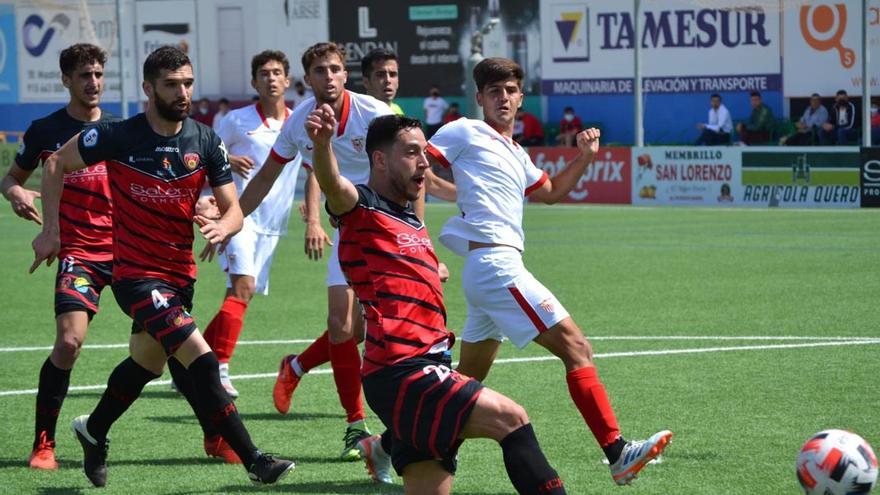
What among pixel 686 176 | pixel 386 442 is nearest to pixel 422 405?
pixel 386 442

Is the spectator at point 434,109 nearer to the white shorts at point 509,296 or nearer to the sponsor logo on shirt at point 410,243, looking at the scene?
the white shorts at point 509,296

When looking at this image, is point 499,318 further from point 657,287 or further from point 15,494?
point 657,287

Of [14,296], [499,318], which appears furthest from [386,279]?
[14,296]

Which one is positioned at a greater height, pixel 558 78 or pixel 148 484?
pixel 558 78

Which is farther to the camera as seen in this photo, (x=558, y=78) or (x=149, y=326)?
(x=558, y=78)

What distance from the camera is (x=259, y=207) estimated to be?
10.8 metres

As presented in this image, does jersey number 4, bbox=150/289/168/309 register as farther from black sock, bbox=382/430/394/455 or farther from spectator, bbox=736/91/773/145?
spectator, bbox=736/91/773/145

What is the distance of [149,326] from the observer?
7.14 meters

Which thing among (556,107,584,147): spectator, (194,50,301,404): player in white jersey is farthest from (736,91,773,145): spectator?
(194,50,301,404): player in white jersey

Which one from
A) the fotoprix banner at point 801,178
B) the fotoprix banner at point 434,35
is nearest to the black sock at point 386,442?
the fotoprix banner at point 801,178

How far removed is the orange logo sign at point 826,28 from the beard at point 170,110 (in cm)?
3055

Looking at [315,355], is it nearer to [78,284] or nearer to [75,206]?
[78,284]

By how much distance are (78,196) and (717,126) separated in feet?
91.3

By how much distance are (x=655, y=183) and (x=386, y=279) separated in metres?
25.2
